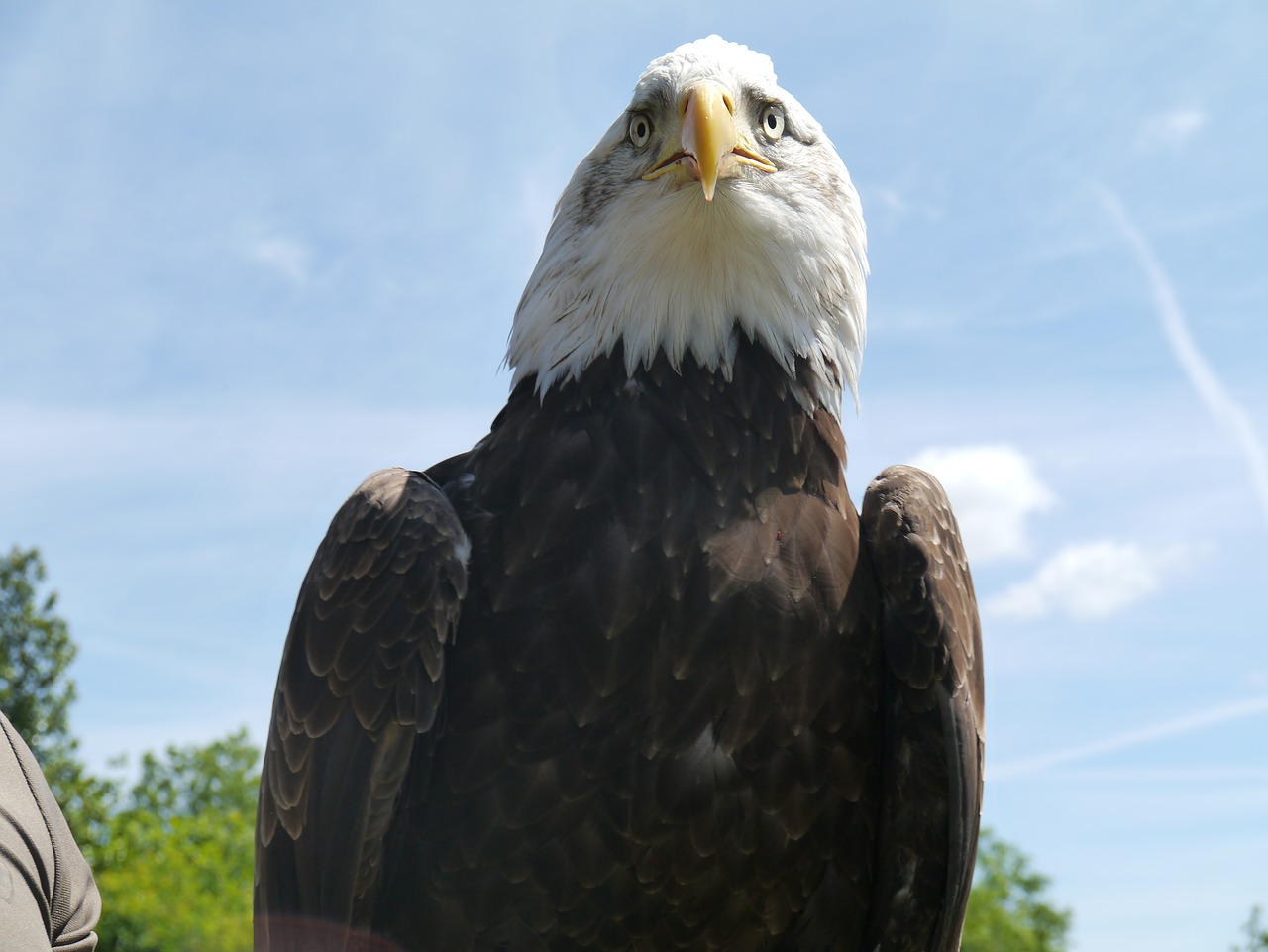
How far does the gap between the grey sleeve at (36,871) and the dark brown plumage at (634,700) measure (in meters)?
0.61

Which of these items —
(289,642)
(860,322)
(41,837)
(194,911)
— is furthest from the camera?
(194,911)

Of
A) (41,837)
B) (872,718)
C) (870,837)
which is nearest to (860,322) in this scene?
(872,718)

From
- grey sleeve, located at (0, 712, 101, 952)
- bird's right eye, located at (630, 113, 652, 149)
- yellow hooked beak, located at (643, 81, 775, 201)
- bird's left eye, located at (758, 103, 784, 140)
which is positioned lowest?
grey sleeve, located at (0, 712, 101, 952)

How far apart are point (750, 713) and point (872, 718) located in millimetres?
527

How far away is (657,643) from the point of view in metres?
3.68

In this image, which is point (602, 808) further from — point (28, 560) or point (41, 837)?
point (28, 560)

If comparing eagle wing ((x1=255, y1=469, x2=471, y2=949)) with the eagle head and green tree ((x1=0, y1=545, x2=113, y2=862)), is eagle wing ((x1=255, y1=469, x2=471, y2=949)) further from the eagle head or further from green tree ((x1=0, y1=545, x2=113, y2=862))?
green tree ((x1=0, y1=545, x2=113, y2=862))

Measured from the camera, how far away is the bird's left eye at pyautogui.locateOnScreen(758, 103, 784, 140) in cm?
449

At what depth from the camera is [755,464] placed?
3.99m

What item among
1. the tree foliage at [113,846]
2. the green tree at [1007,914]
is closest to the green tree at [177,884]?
the tree foliage at [113,846]

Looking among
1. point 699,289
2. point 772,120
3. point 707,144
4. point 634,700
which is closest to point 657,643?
point 634,700

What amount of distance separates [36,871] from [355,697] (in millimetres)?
1046

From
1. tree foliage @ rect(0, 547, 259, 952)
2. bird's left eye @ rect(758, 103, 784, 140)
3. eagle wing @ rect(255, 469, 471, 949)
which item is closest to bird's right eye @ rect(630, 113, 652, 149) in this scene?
bird's left eye @ rect(758, 103, 784, 140)

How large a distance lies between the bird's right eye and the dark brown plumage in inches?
34.6
